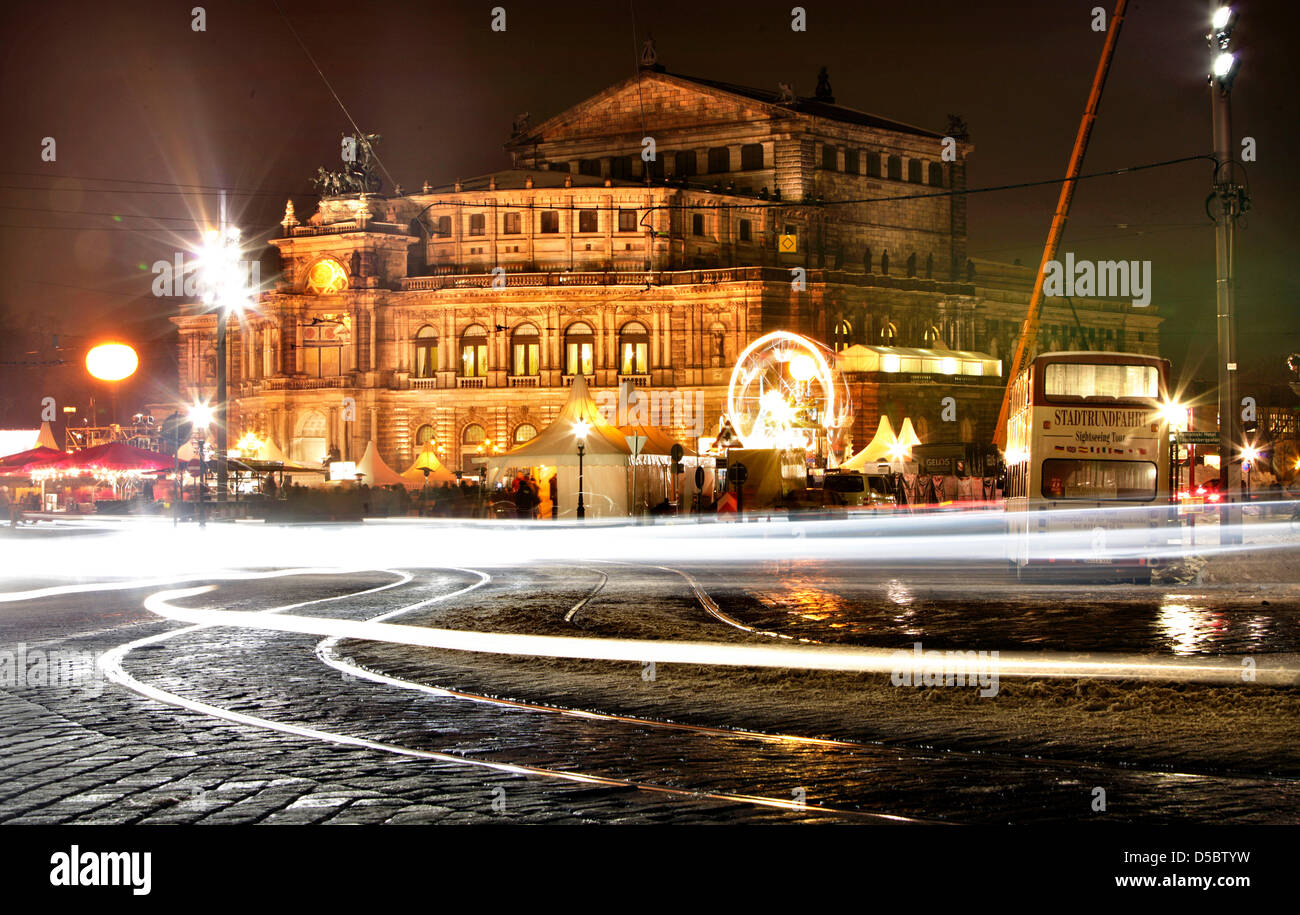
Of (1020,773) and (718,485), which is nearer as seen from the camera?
(1020,773)

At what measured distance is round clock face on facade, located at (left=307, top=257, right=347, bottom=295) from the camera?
8088 cm

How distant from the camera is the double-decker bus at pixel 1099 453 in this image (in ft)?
72.1

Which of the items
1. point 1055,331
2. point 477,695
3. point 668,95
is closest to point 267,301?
point 668,95

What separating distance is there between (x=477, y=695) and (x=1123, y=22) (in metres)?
32.9

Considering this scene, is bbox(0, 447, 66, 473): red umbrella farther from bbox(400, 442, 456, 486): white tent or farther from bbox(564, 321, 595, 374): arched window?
bbox(564, 321, 595, 374): arched window

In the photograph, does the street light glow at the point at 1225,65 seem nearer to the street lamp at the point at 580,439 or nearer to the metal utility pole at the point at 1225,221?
the metal utility pole at the point at 1225,221

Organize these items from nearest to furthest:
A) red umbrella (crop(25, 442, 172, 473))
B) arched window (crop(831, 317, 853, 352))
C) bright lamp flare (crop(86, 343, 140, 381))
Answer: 1. bright lamp flare (crop(86, 343, 140, 381))
2. red umbrella (crop(25, 442, 172, 473))
3. arched window (crop(831, 317, 853, 352))

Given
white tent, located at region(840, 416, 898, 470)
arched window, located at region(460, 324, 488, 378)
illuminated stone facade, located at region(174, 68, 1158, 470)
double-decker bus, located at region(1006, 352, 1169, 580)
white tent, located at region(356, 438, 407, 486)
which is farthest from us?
arched window, located at region(460, 324, 488, 378)

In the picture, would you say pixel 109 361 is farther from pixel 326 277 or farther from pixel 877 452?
pixel 326 277

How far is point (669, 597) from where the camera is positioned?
56.1 ft

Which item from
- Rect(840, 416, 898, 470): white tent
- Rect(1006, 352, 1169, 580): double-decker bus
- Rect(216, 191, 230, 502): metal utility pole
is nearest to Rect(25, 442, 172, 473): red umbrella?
Rect(216, 191, 230, 502): metal utility pole

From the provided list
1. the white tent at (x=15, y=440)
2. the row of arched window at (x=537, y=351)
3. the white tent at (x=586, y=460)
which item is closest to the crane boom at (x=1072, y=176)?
the white tent at (x=586, y=460)

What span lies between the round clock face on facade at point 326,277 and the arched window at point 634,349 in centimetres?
1739
